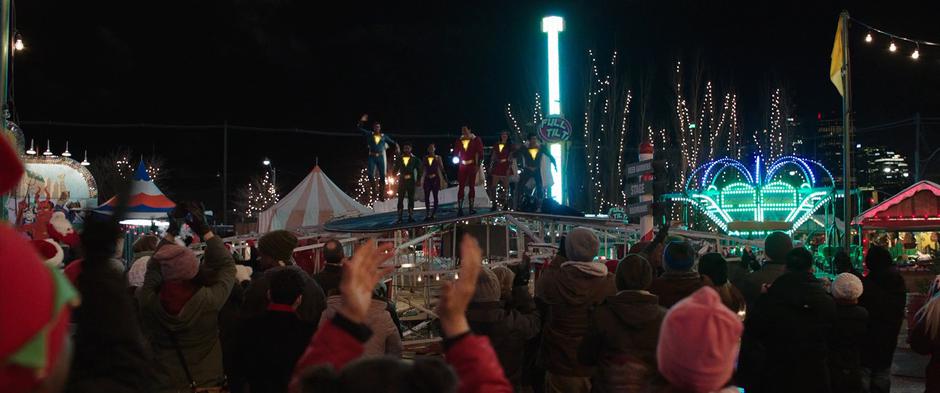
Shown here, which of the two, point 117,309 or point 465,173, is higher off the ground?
point 465,173

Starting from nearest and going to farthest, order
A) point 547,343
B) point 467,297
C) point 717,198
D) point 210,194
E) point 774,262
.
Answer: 1. point 467,297
2. point 547,343
3. point 774,262
4. point 717,198
5. point 210,194

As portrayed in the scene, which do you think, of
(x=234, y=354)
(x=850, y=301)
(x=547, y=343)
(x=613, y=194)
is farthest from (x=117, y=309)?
(x=613, y=194)

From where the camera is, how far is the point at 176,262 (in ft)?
17.0

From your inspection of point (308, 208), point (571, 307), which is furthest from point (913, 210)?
point (571, 307)

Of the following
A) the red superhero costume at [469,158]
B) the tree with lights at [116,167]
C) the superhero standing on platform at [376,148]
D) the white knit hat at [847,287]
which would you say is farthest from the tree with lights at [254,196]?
the white knit hat at [847,287]

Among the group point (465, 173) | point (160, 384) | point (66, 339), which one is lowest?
point (160, 384)

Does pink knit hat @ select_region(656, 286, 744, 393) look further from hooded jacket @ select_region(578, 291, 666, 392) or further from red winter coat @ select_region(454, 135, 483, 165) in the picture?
red winter coat @ select_region(454, 135, 483, 165)

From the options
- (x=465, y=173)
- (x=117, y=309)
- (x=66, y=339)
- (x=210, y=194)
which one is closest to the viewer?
(x=66, y=339)

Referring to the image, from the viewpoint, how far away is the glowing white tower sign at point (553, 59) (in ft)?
98.8

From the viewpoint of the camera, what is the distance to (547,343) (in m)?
6.54

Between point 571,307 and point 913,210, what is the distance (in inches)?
914

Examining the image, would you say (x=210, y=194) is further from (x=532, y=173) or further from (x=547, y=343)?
(x=547, y=343)

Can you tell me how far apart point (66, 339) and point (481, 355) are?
1.28m

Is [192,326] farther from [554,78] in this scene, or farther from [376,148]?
[554,78]
